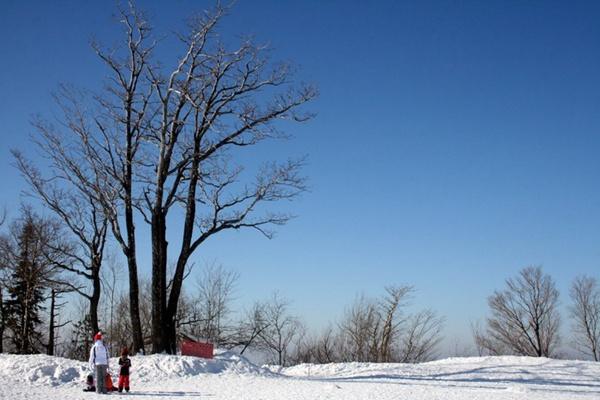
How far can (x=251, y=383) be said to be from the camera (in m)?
17.4

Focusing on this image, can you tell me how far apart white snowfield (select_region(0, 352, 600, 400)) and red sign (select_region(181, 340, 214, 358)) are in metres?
0.50

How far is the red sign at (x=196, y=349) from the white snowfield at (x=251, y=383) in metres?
0.50

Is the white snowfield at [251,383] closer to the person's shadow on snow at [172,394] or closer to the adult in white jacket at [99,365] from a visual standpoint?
the person's shadow on snow at [172,394]

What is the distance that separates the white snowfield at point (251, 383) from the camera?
15.0 metres

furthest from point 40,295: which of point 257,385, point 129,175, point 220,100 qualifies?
point 257,385

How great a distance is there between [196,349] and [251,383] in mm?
3664

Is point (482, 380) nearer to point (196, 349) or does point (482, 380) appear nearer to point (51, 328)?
point (196, 349)

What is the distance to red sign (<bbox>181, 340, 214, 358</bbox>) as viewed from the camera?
20.3 m

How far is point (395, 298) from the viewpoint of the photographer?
147 ft

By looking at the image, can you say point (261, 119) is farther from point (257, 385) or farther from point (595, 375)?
point (595, 375)

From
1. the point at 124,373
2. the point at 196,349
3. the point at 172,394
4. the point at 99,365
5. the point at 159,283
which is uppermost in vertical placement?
the point at 159,283

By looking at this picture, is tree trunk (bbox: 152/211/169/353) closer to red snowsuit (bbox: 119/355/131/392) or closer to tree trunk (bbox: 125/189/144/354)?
tree trunk (bbox: 125/189/144/354)

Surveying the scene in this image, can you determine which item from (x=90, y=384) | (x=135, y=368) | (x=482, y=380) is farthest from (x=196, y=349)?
(x=482, y=380)

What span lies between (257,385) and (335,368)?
7.96 metres
